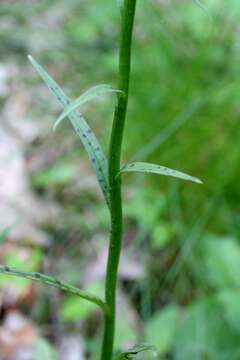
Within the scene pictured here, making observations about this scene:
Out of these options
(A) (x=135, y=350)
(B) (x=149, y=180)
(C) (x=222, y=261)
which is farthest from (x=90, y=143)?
(B) (x=149, y=180)

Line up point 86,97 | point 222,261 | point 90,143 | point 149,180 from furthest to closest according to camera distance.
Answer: point 149,180 → point 222,261 → point 90,143 → point 86,97

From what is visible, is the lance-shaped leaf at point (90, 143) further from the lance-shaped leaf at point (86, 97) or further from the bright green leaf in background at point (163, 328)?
the bright green leaf in background at point (163, 328)

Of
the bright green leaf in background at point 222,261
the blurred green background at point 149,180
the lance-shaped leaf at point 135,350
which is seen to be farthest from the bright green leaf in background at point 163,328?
the lance-shaped leaf at point 135,350

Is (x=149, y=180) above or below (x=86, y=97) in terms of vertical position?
above

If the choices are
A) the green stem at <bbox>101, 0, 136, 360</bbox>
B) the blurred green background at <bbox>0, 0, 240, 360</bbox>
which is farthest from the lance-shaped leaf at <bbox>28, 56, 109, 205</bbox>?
the blurred green background at <bbox>0, 0, 240, 360</bbox>

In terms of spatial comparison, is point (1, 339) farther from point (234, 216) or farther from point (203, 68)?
point (203, 68)

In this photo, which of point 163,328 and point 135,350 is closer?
point 135,350

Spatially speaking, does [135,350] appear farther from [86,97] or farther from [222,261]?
[222,261]

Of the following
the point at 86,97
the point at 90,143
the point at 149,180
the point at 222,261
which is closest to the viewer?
the point at 86,97
